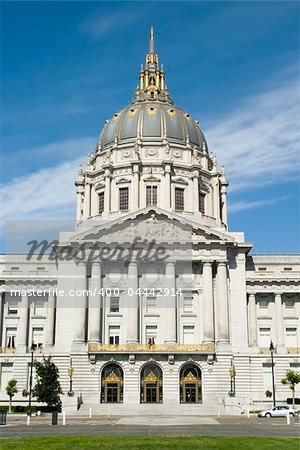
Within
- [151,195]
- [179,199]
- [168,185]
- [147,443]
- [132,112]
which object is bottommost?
[147,443]

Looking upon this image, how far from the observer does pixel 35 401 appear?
225 feet

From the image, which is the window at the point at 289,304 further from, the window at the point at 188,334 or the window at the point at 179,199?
the window at the point at 179,199

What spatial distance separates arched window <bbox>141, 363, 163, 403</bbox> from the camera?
67.6m

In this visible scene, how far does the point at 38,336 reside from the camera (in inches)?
2972

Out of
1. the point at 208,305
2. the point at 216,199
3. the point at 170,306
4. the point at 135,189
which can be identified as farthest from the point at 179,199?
the point at 208,305

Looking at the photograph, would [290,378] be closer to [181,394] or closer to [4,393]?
[181,394]

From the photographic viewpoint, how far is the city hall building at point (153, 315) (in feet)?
223

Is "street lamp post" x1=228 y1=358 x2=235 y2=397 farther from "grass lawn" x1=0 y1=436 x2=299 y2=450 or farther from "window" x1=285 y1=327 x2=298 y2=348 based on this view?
"grass lawn" x1=0 y1=436 x2=299 y2=450

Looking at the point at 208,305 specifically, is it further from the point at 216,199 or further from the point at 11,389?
the point at 216,199

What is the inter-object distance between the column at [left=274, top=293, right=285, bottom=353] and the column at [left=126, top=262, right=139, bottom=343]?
17128 millimetres

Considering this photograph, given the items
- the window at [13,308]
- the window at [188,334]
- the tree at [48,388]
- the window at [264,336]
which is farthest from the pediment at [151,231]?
the tree at [48,388]

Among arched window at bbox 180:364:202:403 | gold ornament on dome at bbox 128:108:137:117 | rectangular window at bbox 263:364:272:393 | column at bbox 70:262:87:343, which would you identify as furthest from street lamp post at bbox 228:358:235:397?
gold ornament on dome at bbox 128:108:137:117

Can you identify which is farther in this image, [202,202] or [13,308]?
[202,202]

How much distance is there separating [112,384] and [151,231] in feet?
60.6
